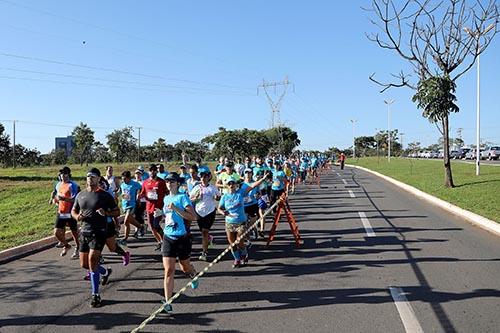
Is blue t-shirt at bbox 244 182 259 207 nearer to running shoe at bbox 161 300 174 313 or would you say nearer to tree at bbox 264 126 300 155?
running shoe at bbox 161 300 174 313

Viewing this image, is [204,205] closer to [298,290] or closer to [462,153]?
[298,290]

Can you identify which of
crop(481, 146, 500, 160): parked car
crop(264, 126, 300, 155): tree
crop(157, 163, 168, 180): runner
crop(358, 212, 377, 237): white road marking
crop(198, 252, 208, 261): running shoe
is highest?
crop(264, 126, 300, 155): tree

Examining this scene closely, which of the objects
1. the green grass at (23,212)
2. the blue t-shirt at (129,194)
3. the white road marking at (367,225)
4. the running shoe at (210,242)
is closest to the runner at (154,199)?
the blue t-shirt at (129,194)

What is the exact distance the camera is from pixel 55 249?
9.55 m

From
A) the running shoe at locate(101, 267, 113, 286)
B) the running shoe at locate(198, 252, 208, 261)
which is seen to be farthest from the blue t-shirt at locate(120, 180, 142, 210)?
the running shoe at locate(101, 267, 113, 286)

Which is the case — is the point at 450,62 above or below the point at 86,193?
above

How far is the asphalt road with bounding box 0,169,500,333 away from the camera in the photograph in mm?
5066

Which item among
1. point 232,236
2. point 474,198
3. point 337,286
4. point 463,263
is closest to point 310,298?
point 337,286

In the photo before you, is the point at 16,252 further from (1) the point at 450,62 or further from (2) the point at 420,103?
(1) the point at 450,62

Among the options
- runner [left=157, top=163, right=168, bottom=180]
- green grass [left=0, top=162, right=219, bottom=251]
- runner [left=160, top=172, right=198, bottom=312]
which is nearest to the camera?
runner [left=160, top=172, right=198, bottom=312]

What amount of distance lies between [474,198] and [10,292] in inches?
585

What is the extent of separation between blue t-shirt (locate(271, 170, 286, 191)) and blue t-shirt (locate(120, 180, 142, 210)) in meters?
3.63

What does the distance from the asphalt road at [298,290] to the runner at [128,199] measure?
43 cm

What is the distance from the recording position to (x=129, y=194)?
991 centimetres
